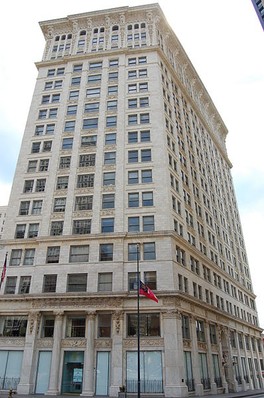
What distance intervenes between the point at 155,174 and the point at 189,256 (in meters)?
11.5

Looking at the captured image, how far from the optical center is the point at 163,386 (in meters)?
32.3

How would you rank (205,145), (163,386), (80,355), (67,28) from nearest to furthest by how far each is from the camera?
(163,386) → (80,355) → (67,28) → (205,145)

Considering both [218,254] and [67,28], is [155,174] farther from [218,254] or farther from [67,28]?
[67,28]

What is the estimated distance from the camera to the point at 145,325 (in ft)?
116

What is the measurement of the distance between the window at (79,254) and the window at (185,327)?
12851 mm

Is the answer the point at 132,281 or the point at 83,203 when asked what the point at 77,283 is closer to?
the point at 132,281

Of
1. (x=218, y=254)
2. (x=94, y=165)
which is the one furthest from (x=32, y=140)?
(x=218, y=254)

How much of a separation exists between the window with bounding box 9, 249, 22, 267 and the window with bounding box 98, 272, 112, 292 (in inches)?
419

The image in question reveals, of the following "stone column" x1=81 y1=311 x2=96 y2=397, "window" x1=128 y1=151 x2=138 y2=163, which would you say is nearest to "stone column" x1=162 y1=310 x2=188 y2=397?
"stone column" x1=81 y1=311 x2=96 y2=397

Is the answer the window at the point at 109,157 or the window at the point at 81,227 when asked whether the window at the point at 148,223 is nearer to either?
the window at the point at 81,227

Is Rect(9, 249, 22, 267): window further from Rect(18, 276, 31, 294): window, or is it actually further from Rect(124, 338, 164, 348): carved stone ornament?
Rect(124, 338, 164, 348): carved stone ornament

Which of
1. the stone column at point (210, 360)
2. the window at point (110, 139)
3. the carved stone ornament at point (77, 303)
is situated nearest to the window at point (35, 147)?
the window at point (110, 139)

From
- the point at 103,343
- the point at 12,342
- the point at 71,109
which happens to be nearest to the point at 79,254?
the point at 103,343

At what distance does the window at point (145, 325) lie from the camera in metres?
34.9
